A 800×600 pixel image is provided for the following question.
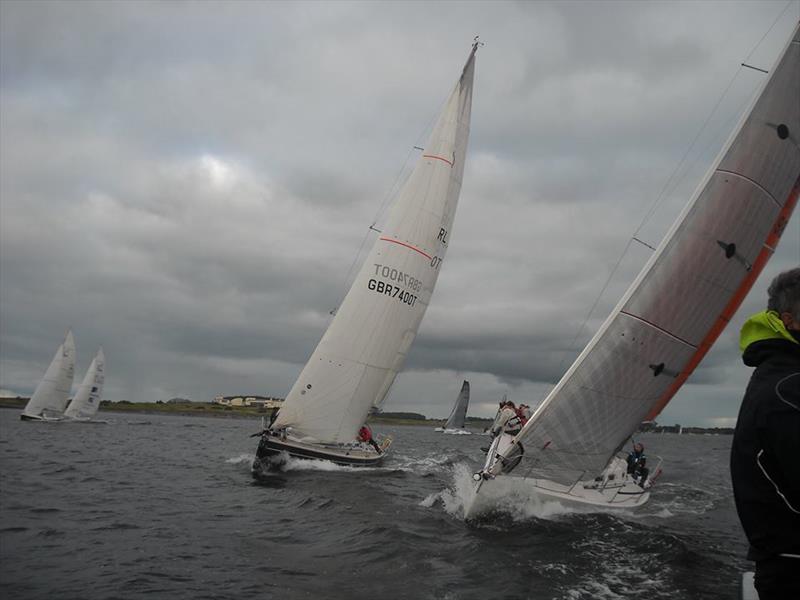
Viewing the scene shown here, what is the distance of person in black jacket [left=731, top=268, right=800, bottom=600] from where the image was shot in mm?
2371

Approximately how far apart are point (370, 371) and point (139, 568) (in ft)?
46.3

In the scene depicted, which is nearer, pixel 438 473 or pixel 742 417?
pixel 742 417

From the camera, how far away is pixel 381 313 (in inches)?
852

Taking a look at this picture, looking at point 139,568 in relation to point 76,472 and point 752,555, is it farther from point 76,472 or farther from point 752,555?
point 76,472

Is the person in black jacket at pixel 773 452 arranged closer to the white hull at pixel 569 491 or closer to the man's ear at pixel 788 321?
the man's ear at pixel 788 321

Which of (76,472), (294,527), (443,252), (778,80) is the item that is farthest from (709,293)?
(76,472)

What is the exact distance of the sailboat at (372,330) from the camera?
21.3m

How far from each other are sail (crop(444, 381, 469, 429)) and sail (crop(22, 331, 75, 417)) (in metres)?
55.3

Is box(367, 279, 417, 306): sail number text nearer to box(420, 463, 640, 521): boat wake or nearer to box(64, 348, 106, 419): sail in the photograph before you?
box(420, 463, 640, 521): boat wake

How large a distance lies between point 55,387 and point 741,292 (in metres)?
56.2

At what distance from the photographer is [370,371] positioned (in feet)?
72.4

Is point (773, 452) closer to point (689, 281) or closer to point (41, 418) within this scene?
point (689, 281)

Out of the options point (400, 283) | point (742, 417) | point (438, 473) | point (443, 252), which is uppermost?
point (443, 252)

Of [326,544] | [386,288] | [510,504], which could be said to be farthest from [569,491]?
[386,288]
